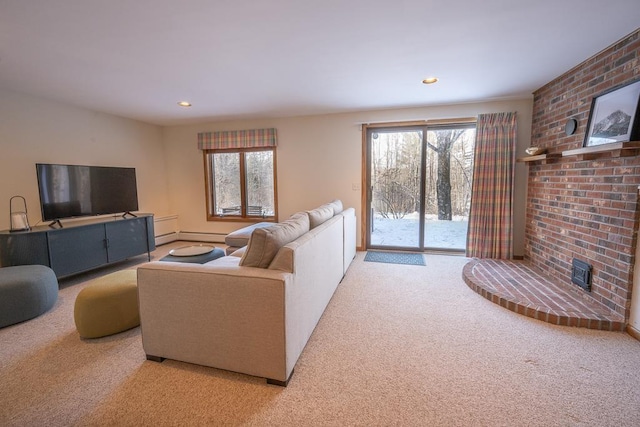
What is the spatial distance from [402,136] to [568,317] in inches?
117

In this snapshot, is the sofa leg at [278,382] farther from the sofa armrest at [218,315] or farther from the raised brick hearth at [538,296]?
the raised brick hearth at [538,296]

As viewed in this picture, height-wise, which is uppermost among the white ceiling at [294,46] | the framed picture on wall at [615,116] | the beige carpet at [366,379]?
the white ceiling at [294,46]

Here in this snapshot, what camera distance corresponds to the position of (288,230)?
75.5 inches

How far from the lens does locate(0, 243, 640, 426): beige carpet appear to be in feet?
4.59

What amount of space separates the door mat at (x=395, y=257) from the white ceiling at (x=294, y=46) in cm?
221

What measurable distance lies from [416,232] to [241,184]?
10.3 feet

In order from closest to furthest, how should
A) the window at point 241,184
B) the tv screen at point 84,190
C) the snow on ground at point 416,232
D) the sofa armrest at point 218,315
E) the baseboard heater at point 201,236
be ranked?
the sofa armrest at point 218,315
the tv screen at point 84,190
the snow on ground at point 416,232
the window at point 241,184
the baseboard heater at point 201,236

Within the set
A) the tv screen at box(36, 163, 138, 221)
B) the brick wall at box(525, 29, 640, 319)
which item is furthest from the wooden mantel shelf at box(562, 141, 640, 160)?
the tv screen at box(36, 163, 138, 221)

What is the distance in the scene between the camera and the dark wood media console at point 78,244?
9.15 ft

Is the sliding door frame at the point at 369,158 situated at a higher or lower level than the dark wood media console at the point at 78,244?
higher

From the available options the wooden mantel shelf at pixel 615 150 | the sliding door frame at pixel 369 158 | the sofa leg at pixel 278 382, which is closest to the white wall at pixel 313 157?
the sliding door frame at pixel 369 158

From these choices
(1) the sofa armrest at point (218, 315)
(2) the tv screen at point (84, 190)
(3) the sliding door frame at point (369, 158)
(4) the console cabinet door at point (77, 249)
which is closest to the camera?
(1) the sofa armrest at point (218, 315)

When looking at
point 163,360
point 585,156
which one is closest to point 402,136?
point 585,156

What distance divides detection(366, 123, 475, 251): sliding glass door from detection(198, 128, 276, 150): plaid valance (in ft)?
5.49
